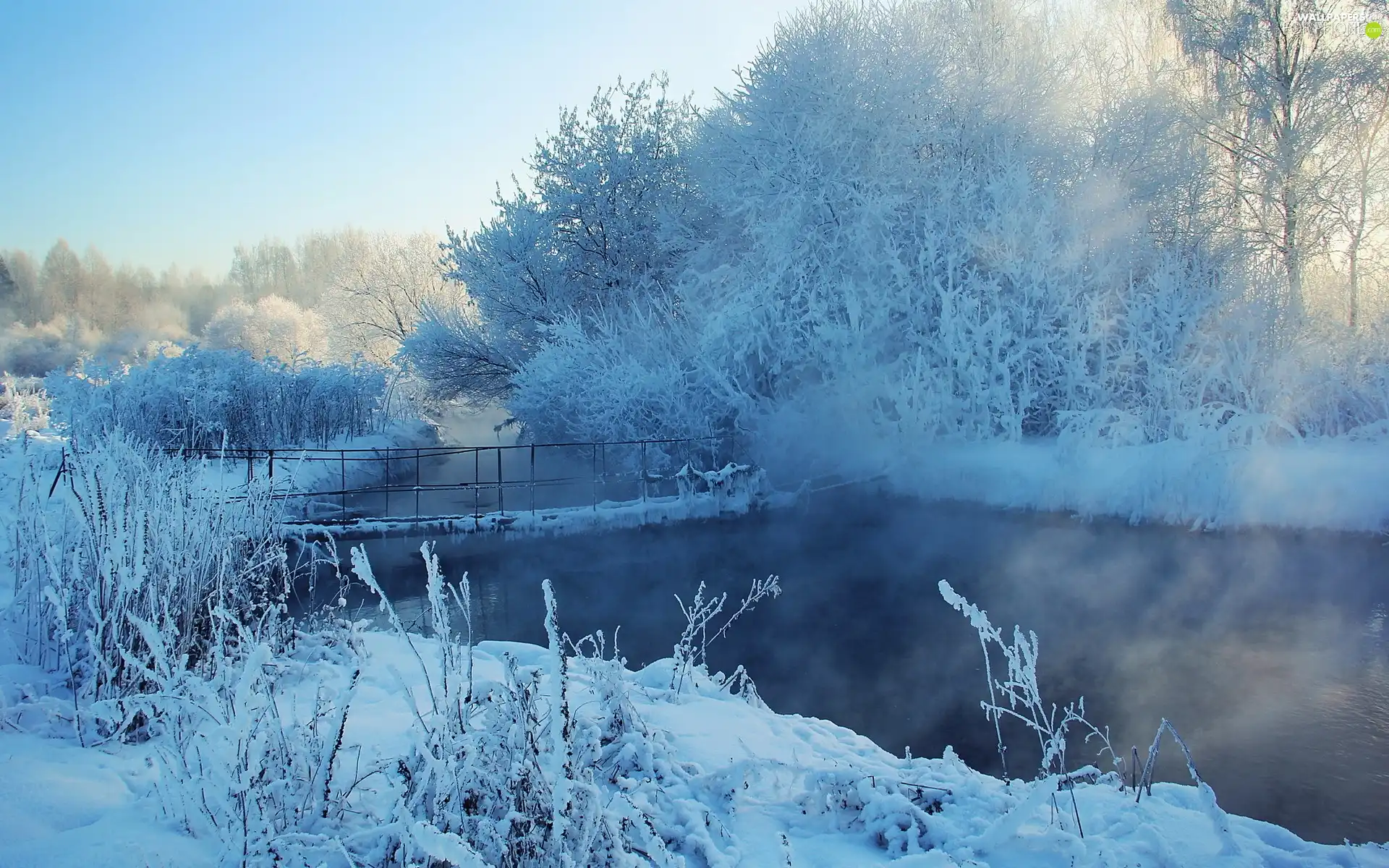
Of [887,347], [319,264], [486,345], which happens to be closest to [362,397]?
[486,345]

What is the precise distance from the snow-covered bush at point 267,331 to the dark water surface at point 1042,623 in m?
35.5

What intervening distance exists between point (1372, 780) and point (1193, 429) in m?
9.22

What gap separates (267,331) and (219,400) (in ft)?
98.1

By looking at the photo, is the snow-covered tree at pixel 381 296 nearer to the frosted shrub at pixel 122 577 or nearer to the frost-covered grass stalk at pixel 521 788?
the frosted shrub at pixel 122 577

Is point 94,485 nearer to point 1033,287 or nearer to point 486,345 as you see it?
point 1033,287

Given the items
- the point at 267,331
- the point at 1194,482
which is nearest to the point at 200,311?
the point at 267,331

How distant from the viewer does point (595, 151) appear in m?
23.9

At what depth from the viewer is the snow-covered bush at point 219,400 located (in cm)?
1731

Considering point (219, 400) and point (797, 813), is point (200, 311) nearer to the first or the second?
point (219, 400)

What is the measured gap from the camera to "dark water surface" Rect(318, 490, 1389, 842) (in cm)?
688

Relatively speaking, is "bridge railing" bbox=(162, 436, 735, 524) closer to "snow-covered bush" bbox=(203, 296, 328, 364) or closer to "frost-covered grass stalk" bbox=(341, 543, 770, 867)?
"frost-covered grass stalk" bbox=(341, 543, 770, 867)

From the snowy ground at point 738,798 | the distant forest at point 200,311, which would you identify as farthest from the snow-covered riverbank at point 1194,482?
the distant forest at point 200,311

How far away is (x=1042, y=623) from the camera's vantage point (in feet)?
32.8

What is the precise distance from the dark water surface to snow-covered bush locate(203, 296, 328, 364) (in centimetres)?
3552
